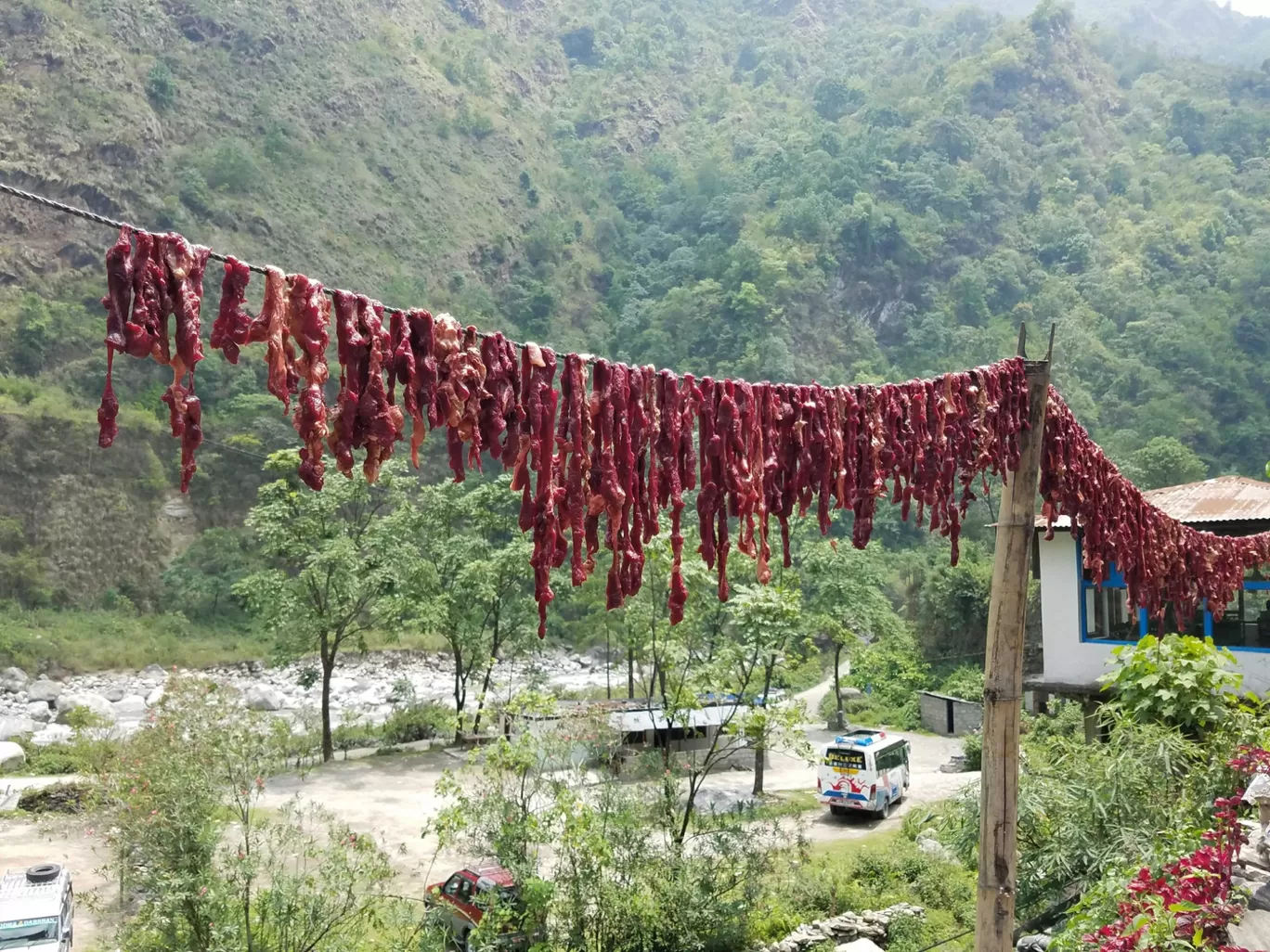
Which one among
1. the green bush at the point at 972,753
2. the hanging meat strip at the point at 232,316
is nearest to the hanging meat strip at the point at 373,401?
the hanging meat strip at the point at 232,316

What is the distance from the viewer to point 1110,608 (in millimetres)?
13492

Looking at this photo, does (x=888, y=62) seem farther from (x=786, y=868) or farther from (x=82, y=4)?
(x=786, y=868)

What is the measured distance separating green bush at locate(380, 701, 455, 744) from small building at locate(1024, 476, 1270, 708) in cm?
1411

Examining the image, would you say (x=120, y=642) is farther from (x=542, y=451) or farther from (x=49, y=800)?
(x=542, y=451)

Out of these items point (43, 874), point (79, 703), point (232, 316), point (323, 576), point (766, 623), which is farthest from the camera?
point (79, 703)

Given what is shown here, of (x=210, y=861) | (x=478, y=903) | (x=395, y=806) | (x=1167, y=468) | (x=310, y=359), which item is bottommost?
(x=395, y=806)

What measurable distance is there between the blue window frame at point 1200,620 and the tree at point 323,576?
44.1 ft

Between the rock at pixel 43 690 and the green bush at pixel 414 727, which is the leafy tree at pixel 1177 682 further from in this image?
the rock at pixel 43 690

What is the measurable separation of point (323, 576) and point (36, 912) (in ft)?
38.2

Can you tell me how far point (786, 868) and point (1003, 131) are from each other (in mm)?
67696

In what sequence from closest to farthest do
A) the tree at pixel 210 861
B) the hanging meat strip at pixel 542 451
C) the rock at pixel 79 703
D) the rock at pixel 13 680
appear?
the hanging meat strip at pixel 542 451 < the tree at pixel 210 861 < the rock at pixel 79 703 < the rock at pixel 13 680

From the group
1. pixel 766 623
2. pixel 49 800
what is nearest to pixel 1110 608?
pixel 766 623

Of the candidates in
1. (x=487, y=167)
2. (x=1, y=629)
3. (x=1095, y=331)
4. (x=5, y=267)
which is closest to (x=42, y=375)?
(x=5, y=267)

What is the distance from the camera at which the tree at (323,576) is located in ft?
65.7
